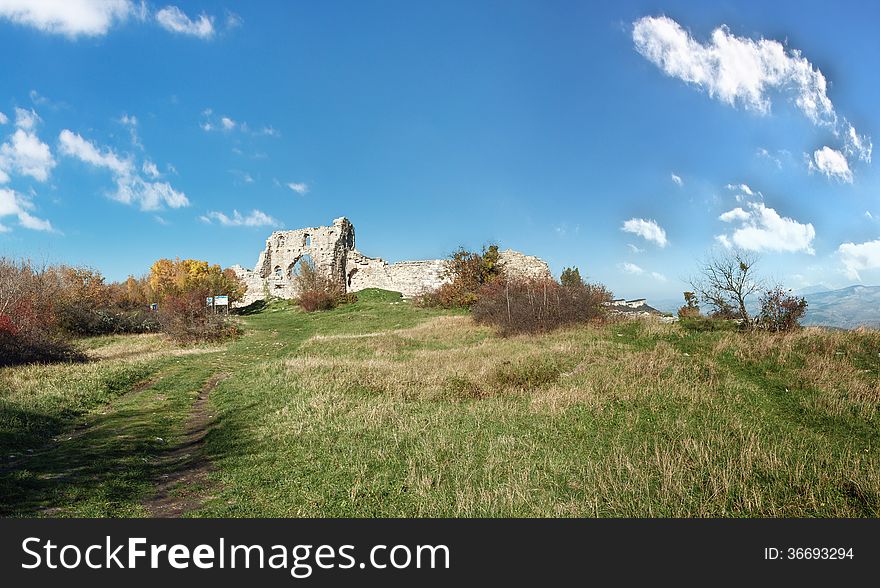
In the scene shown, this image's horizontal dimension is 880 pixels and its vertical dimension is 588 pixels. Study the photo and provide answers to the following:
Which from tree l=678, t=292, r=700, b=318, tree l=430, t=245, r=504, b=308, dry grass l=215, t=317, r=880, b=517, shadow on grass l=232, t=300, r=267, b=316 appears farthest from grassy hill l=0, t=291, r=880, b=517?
shadow on grass l=232, t=300, r=267, b=316

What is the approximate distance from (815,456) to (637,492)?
304 cm

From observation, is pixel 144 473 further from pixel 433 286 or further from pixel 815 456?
pixel 433 286

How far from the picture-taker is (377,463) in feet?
22.4

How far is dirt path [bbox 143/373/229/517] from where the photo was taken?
5875 mm

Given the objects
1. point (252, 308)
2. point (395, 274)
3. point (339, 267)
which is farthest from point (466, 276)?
point (252, 308)

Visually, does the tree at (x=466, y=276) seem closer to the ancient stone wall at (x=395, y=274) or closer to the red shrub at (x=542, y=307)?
the ancient stone wall at (x=395, y=274)

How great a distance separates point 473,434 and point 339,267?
42803 mm

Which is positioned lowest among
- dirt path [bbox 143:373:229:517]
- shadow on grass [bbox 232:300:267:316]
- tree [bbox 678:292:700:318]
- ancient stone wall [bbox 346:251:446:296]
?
dirt path [bbox 143:373:229:517]

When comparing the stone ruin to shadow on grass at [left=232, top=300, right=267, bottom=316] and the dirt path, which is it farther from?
the dirt path

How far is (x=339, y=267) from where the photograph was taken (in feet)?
160

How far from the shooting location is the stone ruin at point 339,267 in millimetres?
43406

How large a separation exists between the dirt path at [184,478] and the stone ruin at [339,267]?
107 ft

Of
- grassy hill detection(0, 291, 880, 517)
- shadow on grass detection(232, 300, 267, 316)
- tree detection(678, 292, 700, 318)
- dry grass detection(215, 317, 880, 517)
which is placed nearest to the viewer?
dry grass detection(215, 317, 880, 517)

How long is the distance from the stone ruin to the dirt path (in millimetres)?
32600
